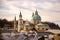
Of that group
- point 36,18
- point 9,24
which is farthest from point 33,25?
point 9,24

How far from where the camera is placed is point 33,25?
1883 millimetres

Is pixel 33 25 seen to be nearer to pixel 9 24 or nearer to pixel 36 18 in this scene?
pixel 36 18

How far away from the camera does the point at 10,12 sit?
193cm

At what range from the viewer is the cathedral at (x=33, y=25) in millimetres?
1888

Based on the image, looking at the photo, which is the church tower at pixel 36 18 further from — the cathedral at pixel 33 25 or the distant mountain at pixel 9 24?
the distant mountain at pixel 9 24

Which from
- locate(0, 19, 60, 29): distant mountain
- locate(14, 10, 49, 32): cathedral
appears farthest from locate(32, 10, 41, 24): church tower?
locate(0, 19, 60, 29): distant mountain

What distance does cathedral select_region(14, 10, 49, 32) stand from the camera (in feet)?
6.19

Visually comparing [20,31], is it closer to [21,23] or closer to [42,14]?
[21,23]

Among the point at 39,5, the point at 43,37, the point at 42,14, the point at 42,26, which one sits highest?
the point at 39,5

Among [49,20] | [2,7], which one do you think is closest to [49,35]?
[49,20]

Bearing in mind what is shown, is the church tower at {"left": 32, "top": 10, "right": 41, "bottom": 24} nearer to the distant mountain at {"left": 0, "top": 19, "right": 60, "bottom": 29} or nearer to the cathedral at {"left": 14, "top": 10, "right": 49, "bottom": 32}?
the cathedral at {"left": 14, "top": 10, "right": 49, "bottom": 32}

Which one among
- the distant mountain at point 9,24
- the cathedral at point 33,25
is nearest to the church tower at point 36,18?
the cathedral at point 33,25

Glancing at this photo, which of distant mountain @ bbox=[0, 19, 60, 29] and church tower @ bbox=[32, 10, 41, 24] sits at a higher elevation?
church tower @ bbox=[32, 10, 41, 24]

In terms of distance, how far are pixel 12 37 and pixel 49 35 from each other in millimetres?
516
